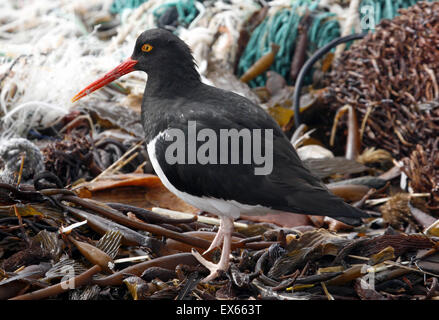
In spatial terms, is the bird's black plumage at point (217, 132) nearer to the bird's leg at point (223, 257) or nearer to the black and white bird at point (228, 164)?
the black and white bird at point (228, 164)

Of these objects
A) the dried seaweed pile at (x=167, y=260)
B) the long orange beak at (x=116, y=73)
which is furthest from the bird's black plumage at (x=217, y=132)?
the dried seaweed pile at (x=167, y=260)

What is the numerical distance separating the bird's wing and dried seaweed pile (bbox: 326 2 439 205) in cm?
159

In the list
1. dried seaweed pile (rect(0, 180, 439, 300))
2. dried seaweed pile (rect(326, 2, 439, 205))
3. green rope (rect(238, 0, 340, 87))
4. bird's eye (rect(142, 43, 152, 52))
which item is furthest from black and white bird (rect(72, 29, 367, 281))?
green rope (rect(238, 0, 340, 87))

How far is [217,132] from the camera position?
2.10 metres

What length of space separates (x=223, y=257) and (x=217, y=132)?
1.53 ft

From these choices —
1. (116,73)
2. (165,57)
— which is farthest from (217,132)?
(116,73)

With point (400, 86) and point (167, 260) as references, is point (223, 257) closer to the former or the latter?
point (167, 260)

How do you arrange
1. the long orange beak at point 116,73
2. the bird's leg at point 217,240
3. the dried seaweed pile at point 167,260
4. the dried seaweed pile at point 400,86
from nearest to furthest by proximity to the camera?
the dried seaweed pile at point 167,260 < the bird's leg at point 217,240 < the long orange beak at point 116,73 < the dried seaweed pile at point 400,86

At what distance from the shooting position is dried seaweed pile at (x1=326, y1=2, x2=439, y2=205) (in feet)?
12.0

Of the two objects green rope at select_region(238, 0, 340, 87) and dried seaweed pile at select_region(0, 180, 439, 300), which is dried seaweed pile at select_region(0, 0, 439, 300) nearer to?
dried seaweed pile at select_region(0, 180, 439, 300)

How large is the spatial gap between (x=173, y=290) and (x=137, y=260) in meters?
0.28

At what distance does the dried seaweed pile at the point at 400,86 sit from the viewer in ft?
12.0

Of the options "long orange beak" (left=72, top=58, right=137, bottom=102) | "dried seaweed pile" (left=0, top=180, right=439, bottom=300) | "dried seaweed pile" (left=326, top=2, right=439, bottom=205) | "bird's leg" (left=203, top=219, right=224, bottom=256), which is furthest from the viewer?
"dried seaweed pile" (left=326, top=2, right=439, bottom=205)
